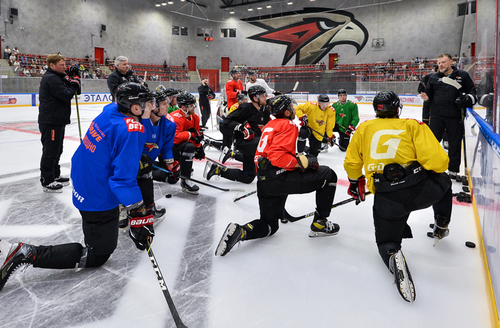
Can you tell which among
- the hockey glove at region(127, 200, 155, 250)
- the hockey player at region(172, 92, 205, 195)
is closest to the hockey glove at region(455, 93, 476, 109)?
the hockey player at region(172, 92, 205, 195)

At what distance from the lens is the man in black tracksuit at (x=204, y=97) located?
9578mm

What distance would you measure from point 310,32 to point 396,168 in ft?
95.9

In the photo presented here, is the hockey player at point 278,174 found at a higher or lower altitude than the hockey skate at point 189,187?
higher

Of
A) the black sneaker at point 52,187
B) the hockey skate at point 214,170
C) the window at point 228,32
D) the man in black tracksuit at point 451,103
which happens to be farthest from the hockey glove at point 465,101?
the window at point 228,32

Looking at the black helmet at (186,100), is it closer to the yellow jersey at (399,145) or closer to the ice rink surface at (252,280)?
the ice rink surface at (252,280)

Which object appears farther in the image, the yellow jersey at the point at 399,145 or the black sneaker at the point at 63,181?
the black sneaker at the point at 63,181

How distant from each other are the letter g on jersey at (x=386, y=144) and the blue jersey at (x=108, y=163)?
153 centimetres

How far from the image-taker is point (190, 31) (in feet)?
102

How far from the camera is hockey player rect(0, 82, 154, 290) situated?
2004mm

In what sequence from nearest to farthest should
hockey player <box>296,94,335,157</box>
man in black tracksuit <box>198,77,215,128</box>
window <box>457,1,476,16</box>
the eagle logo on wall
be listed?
1. hockey player <box>296,94,335,157</box>
2. man in black tracksuit <box>198,77,215,128</box>
3. window <box>457,1,476,16</box>
4. the eagle logo on wall

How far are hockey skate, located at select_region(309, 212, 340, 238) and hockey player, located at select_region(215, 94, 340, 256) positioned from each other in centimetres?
30

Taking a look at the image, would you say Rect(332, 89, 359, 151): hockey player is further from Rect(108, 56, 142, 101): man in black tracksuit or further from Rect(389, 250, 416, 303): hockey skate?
Rect(389, 250, 416, 303): hockey skate

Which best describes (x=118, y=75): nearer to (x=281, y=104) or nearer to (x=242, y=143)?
(x=242, y=143)

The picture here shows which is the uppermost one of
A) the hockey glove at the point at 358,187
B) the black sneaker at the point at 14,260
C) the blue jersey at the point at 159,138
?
the blue jersey at the point at 159,138
